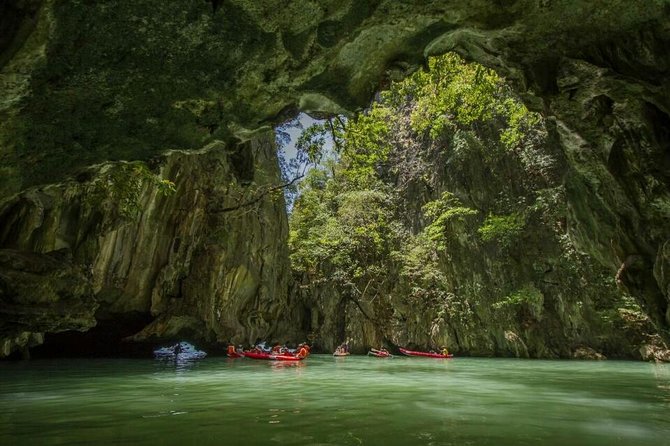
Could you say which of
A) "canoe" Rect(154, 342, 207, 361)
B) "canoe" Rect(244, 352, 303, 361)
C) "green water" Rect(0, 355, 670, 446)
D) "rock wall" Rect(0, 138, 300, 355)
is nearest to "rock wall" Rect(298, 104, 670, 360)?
"rock wall" Rect(0, 138, 300, 355)

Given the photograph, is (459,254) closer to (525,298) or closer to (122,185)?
(525,298)

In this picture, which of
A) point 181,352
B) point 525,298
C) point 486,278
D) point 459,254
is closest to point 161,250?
point 181,352

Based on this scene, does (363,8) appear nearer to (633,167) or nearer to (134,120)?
(134,120)

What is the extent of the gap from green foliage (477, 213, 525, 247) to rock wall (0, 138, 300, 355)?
10.4 metres

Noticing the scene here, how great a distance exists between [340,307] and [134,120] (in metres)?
21.8

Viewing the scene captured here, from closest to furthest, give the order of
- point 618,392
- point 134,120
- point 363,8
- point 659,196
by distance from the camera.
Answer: point 363,8 → point 134,120 → point 659,196 → point 618,392

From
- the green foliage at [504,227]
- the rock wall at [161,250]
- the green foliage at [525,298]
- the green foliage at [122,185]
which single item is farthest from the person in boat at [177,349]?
the green foliage at [504,227]

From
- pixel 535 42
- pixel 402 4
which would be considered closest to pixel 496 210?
pixel 535 42

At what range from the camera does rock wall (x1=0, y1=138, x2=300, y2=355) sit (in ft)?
23.0

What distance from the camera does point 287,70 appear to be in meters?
5.07

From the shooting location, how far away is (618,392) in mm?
7168

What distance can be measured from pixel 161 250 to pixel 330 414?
460 inches

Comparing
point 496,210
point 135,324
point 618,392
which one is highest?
point 496,210

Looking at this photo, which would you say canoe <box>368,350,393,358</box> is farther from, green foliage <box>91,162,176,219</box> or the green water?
green foliage <box>91,162,176,219</box>
